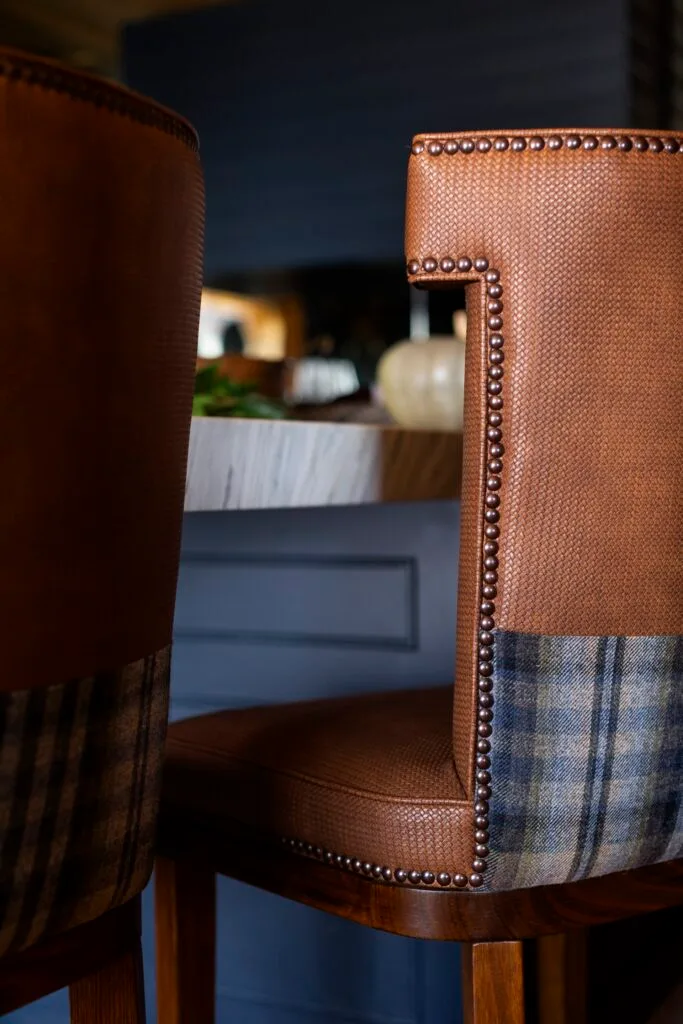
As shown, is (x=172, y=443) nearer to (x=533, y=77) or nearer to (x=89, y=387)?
(x=89, y=387)

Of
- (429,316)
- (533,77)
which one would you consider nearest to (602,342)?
(533,77)

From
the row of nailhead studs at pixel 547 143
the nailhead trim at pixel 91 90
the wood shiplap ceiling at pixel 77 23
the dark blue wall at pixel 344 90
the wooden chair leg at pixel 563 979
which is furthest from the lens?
the wood shiplap ceiling at pixel 77 23

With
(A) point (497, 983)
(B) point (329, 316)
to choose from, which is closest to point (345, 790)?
(A) point (497, 983)

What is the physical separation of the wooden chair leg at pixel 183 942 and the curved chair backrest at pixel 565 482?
32cm

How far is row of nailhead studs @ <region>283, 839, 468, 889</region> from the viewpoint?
75 cm

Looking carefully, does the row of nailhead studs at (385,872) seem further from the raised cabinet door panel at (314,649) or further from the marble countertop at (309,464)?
the raised cabinet door panel at (314,649)

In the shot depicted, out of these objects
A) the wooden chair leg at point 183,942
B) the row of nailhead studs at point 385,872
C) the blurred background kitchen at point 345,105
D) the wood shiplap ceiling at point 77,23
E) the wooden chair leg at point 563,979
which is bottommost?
the wooden chair leg at point 563,979

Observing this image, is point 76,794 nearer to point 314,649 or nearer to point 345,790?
point 345,790

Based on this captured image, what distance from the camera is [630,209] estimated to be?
2.23ft

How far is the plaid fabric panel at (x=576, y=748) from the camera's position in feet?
2.37

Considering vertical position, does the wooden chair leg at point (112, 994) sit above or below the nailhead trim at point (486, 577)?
below

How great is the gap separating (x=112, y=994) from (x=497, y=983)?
0.25m

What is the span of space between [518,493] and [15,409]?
0.31 m

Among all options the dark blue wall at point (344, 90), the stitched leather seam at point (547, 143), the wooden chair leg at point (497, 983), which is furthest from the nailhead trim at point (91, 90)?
the dark blue wall at point (344, 90)
